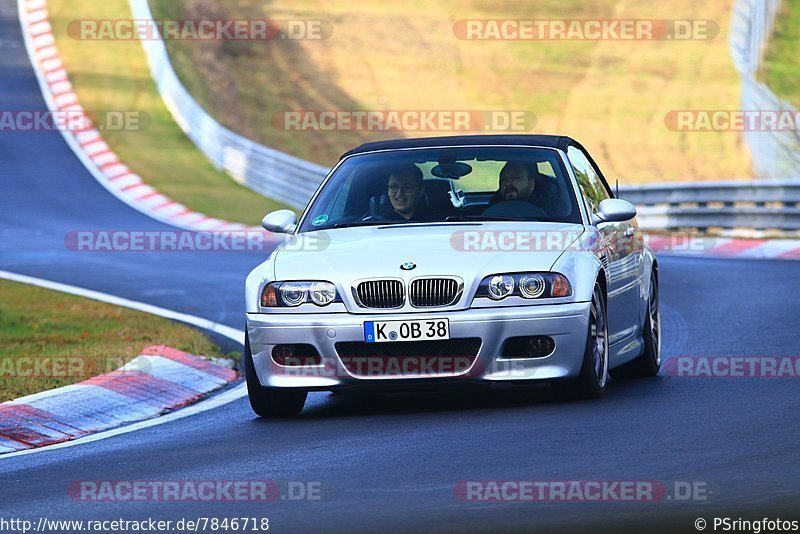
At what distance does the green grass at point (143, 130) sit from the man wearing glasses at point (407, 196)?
18.1m

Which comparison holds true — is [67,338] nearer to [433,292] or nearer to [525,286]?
[433,292]

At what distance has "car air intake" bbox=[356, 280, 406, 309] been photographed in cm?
889

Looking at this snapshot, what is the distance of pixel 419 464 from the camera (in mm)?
7379

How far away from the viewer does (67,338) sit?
1383 cm

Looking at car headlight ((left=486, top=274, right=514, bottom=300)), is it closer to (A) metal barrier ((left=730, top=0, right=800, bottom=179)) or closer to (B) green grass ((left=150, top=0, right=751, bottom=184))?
(A) metal barrier ((left=730, top=0, right=800, bottom=179))

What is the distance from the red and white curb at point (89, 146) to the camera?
2881 centimetres

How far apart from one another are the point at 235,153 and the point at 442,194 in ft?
78.3

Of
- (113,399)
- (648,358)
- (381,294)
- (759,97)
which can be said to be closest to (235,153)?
(759,97)

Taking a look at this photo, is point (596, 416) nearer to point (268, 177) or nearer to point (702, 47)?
point (268, 177)

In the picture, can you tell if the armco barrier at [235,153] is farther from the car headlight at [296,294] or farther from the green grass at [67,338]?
the car headlight at [296,294]

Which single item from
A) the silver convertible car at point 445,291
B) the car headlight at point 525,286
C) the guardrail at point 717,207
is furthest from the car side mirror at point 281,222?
the guardrail at point 717,207

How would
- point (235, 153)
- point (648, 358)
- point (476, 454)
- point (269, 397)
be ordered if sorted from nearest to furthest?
point (476, 454)
point (269, 397)
point (648, 358)
point (235, 153)

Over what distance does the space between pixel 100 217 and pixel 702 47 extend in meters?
23.3

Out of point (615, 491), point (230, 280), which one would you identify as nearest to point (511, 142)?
point (615, 491)
